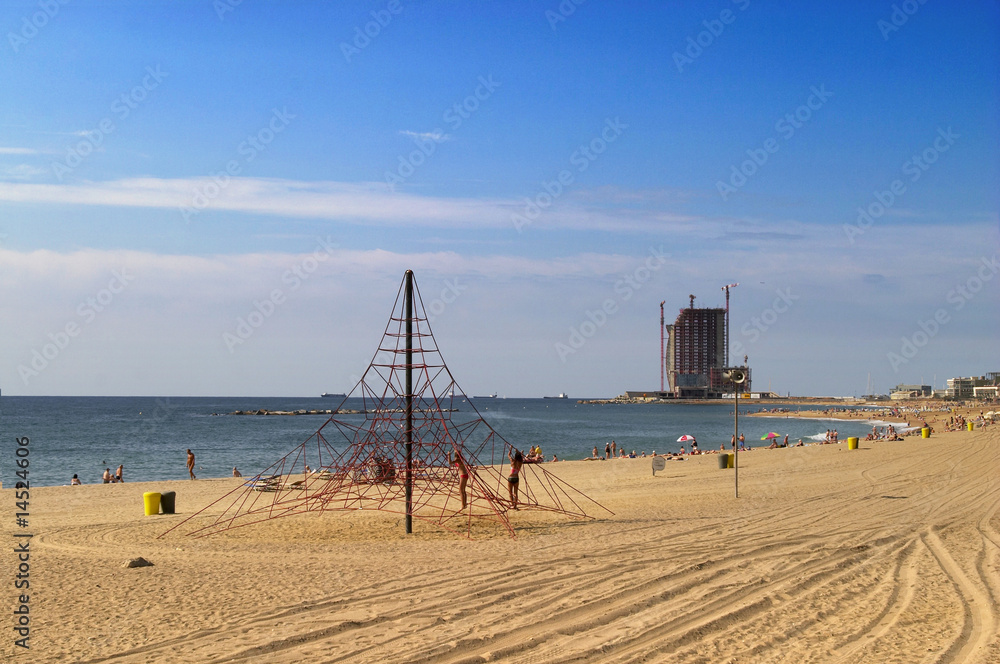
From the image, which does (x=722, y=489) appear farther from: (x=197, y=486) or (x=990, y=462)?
(x=197, y=486)

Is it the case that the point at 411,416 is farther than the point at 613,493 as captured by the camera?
No

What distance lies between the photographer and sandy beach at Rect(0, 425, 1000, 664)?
263 inches

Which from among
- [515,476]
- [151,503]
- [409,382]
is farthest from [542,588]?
[151,503]

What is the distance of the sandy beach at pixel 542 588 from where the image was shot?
263 inches

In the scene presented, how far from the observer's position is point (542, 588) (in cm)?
852

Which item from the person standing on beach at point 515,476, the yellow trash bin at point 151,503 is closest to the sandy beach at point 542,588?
the person standing on beach at point 515,476

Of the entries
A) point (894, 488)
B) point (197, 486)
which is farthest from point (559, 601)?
point (197, 486)

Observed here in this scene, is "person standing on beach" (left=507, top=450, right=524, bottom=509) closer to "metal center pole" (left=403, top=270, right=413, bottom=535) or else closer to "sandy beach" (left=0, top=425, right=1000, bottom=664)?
"sandy beach" (left=0, top=425, right=1000, bottom=664)

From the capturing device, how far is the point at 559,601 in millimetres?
7969

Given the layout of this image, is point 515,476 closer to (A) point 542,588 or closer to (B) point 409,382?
(B) point 409,382

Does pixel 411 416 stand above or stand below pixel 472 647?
above

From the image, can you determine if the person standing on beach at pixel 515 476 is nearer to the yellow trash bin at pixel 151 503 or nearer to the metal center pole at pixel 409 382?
the metal center pole at pixel 409 382

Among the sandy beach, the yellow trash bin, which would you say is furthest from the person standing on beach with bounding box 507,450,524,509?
the yellow trash bin

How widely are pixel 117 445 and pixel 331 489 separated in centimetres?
4321
